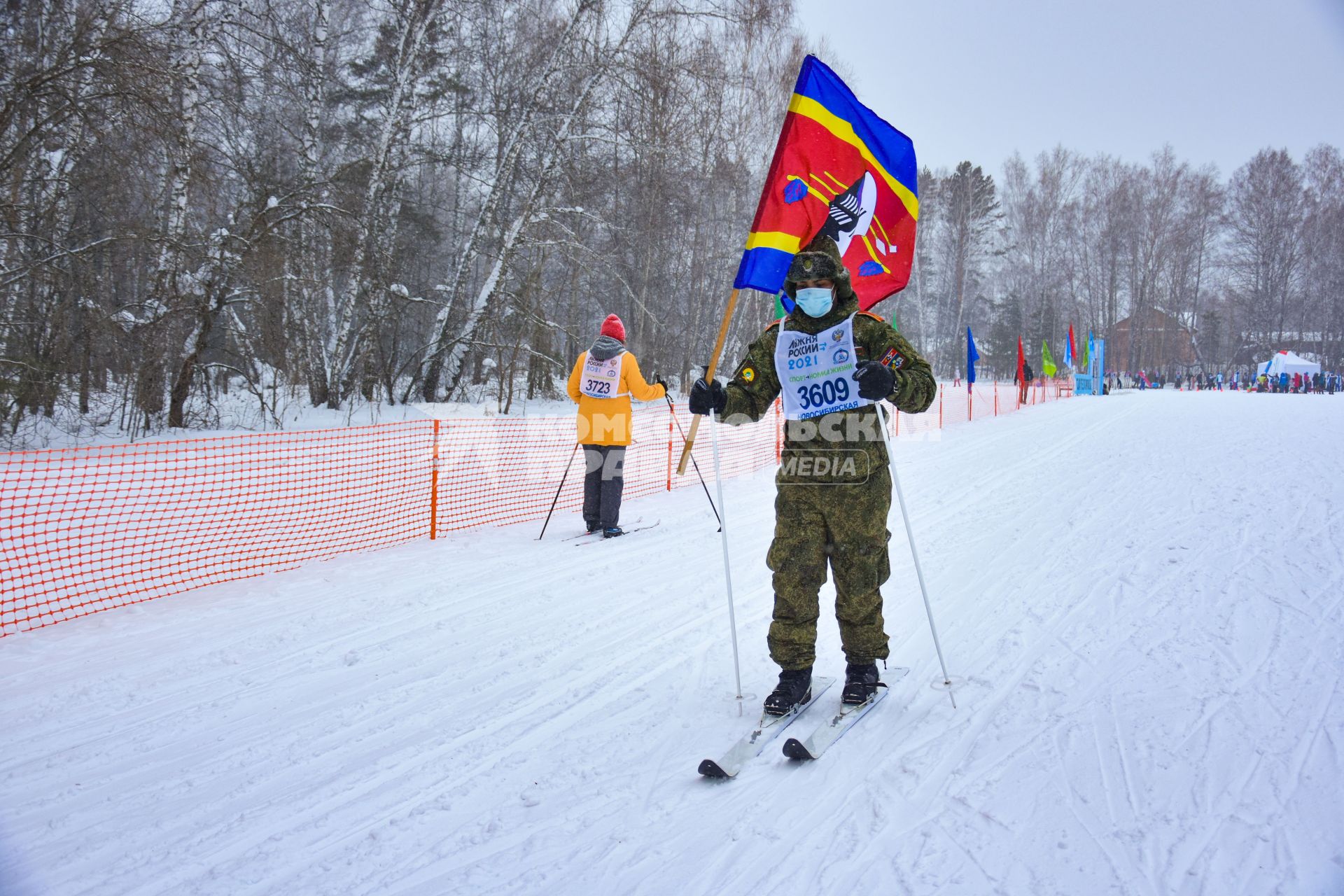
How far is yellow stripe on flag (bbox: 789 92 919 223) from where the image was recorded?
3902 millimetres

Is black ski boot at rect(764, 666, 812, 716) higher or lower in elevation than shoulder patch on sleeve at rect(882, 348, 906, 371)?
lower

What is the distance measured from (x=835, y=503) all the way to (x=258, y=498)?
721 centimetres

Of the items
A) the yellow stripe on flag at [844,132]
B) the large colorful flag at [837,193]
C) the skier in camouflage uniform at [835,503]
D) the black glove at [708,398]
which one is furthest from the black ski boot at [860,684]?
the yellow stripe on flag at [844,132]

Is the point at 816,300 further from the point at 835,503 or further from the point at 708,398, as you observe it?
the point at 835,503

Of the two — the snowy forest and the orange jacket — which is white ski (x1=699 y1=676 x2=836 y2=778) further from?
the snowy forest

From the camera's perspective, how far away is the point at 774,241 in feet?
12.3

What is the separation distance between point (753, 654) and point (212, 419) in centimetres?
1200

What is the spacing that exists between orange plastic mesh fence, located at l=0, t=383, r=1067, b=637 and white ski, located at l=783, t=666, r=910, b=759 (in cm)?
445

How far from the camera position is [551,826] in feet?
7.70

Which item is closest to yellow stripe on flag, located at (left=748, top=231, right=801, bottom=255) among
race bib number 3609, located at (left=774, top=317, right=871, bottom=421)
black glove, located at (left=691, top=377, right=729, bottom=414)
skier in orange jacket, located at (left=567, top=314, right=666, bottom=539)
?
race bib number 3609, located at (left=774, top=317, right=871, bottom=421)

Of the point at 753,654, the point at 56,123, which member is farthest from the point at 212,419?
the point at 753,654

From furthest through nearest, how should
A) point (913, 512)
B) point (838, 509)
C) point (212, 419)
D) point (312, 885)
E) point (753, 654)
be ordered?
point (212, 419) < point (913, 512) < point (753, 654) < point (838, 509) < point (312, 885)

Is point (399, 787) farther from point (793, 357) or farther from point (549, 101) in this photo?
point (549, 101)

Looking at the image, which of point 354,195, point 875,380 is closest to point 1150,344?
point 354,195
